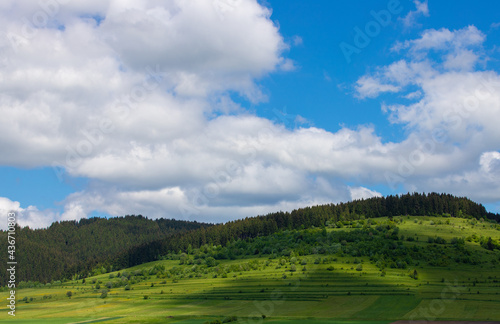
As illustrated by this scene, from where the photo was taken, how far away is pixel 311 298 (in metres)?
137

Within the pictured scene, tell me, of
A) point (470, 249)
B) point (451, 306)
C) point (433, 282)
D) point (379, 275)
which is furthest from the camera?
point (470, 249)

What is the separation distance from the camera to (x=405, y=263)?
17312cm

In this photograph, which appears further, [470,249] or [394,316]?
[470,249]

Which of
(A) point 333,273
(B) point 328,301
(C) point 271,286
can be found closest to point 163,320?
(B) point 328,301

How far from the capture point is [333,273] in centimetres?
17150

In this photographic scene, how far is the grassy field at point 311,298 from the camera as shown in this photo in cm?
10412

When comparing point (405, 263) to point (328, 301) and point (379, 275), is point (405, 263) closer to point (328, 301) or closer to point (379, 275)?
point (379, 275)

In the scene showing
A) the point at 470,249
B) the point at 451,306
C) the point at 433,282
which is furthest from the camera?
the point at 470,249

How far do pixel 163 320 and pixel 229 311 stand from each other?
74.8 ft

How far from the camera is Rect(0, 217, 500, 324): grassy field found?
104125 mm

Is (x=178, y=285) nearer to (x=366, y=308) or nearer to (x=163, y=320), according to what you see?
(x=163, y=320)

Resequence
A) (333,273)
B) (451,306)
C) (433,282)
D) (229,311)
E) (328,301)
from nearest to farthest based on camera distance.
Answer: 1. (451,306)
2. (229,311)
3. (328,301)
4. (433,282)
5. (333,273)

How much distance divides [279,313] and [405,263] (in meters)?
86.9

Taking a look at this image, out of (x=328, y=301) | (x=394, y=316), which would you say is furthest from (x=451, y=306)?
(x=328, y=301)
